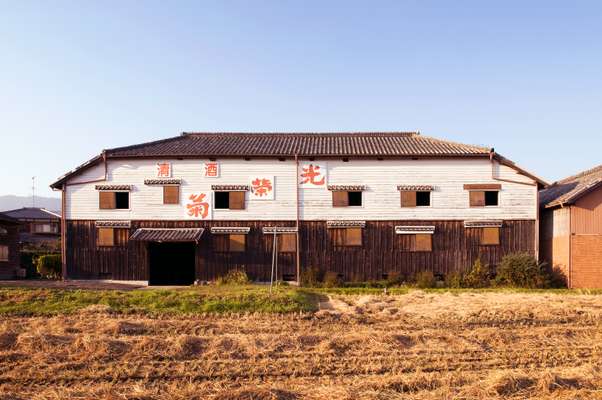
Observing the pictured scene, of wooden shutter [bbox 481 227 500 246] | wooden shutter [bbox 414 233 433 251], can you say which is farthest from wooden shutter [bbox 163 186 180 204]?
wooden shutter [bbox 481 227 500 246]

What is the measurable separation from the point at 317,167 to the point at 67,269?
11.9 meters

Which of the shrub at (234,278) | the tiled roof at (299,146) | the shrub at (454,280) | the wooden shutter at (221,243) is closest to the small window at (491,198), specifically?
the tiled roof at (299,146)

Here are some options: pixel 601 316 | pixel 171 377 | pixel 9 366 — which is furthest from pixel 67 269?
pixel 601 316

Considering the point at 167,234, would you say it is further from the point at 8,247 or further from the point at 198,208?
the point at 8,247

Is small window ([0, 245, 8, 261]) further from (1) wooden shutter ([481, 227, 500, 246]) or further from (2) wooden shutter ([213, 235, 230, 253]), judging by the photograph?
(1) wooden shutter ([481, 227, 500, 246])

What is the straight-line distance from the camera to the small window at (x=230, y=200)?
21.2m

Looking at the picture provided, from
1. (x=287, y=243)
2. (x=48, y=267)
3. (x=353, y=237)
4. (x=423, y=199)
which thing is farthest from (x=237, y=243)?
(x=48, y=267)

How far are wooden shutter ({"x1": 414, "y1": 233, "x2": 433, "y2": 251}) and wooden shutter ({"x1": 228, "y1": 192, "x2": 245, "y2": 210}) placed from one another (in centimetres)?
776

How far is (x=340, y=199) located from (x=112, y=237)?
33.4 ft

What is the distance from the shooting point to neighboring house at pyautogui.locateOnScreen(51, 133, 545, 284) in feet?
68.6

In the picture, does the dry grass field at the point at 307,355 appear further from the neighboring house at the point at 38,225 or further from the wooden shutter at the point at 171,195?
the neighboring house at the point at 38,225

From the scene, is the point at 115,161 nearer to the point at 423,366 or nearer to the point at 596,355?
the point at 423,366

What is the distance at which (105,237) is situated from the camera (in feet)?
69.3

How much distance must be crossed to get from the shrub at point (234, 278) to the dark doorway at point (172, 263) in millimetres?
2730
